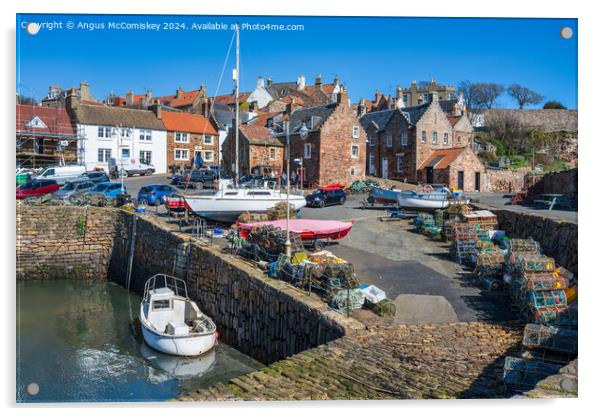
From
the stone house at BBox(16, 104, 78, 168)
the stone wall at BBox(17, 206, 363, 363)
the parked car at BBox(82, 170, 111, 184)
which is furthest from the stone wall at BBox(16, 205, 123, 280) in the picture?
the parked car at BBox(82, 170, 111, 184)

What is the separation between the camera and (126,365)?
34.4 ft

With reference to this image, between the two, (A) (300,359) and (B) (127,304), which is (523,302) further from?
(B) (127,304)

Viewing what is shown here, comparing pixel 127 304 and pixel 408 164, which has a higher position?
pixel 408 164

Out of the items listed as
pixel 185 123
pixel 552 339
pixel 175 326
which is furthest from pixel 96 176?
pixel 552 339

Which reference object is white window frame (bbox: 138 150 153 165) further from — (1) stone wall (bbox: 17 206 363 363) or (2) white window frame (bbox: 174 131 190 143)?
(1) stone wall (bbox: 17 206 363 363)

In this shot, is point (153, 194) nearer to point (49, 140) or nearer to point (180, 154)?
point (49, 140)

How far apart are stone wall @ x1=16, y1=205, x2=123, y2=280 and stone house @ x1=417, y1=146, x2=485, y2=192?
18.5 metres

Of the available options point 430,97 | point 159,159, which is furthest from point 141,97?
point 430,97

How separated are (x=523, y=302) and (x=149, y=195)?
16.6m

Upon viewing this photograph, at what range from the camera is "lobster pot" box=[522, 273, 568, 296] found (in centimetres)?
849

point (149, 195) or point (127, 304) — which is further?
point (149, 195)

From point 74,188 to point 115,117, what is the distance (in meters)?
14.1

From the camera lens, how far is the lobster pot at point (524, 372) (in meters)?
5.95

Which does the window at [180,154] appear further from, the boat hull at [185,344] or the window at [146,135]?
the boat hull at [185,344]
